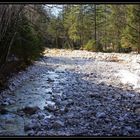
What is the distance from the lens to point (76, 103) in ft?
24.2

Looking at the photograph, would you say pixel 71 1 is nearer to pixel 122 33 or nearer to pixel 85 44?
pixel 122 33

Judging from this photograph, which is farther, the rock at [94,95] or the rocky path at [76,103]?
the rock at [94,95]

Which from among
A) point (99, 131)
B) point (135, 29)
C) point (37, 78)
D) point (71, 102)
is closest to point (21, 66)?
point (37, 78)

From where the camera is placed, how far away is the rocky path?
5.70 metres

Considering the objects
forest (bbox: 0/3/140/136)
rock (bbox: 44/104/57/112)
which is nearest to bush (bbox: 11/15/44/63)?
forest (bbox: 0/3/140/136)

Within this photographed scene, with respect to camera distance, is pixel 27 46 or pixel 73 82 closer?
pixel 73 82

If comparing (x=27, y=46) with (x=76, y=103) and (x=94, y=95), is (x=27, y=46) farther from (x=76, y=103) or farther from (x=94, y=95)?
(x=76, y=103)

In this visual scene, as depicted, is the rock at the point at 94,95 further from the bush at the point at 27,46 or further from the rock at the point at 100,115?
the bush at the point at 27,46

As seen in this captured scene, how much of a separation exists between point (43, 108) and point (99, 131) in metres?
1.74

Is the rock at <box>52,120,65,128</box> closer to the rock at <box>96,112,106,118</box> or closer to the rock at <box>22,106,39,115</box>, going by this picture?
the rock at <box>96,112,106,118</box>

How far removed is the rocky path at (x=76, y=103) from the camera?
5.70 m

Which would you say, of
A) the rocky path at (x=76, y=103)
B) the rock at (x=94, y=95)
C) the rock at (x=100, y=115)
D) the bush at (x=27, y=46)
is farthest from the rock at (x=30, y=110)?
the bush at (x=27, y=46)

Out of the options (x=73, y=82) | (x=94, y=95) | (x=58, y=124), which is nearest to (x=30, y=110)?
(x=58, y=124)

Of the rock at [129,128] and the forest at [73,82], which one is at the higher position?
the forest at [73,82]
